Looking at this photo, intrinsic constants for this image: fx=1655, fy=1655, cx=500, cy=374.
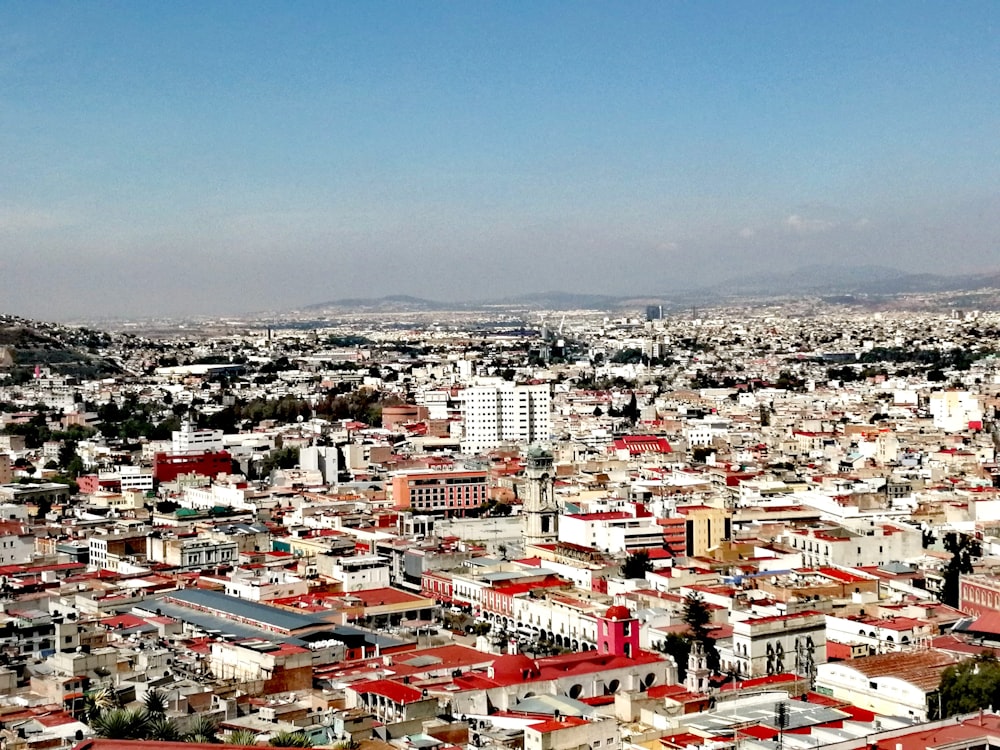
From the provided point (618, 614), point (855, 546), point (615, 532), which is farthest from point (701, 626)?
point (615, 532)

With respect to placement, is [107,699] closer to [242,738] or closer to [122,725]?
[122,725]

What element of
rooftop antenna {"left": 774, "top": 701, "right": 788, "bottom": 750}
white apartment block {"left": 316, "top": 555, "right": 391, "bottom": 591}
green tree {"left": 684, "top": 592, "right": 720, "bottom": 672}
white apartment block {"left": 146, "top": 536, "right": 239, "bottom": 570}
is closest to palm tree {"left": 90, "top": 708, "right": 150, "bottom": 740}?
rooftop antenna {"left": 774, "top": 701, "right": 788, "bottom": 750}

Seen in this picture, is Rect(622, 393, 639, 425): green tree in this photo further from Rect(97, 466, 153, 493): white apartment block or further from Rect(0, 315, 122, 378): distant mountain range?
Rect(0, 315, 122, 378): distant mountain range

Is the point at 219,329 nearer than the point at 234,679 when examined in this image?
No

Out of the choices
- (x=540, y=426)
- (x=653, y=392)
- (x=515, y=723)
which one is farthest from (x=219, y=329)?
(x=515, y=723)

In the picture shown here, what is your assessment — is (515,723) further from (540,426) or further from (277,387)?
(277,387)

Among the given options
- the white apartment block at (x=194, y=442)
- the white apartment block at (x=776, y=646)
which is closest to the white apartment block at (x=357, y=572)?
the white apartment block at (x=776, y=646)
